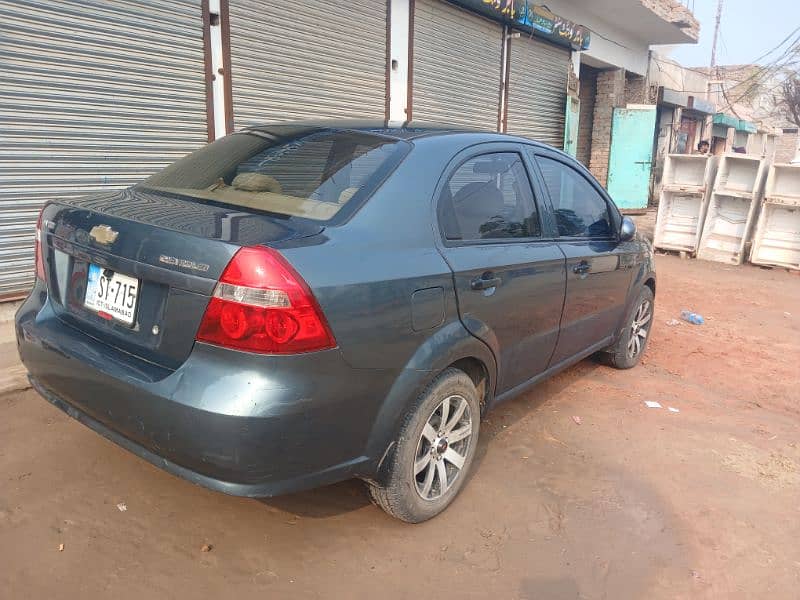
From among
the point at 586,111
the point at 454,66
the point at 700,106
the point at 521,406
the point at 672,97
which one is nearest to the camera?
the point at 521,406

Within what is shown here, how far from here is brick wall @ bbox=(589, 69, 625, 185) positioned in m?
14.7

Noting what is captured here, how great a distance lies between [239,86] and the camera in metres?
6.38

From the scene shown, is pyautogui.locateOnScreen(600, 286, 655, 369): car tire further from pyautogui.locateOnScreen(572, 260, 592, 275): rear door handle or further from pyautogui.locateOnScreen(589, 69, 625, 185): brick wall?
pyautogui.locateOnScreen(589, 69, 625, 185): brick wall

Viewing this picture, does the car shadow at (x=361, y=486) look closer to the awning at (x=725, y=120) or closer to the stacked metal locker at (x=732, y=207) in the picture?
the stacked metal locker at (x=732, y=207)

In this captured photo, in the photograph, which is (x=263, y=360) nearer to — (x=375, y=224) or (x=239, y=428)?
(x=239, y=428)

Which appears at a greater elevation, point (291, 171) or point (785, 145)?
point (291, 171)

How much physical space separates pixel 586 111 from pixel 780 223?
6.59 m

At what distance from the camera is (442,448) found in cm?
274

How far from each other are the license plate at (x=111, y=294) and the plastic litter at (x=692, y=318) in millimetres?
5966

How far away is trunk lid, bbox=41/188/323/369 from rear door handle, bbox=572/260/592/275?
1830 mm

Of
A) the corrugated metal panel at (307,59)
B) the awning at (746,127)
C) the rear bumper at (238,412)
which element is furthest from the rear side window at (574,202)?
the awning at (746,127)

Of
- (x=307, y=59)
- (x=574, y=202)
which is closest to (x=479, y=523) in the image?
(x=574, y=202)

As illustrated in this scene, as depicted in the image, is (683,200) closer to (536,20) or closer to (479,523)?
(536,20)

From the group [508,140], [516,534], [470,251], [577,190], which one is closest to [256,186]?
[470,251]
